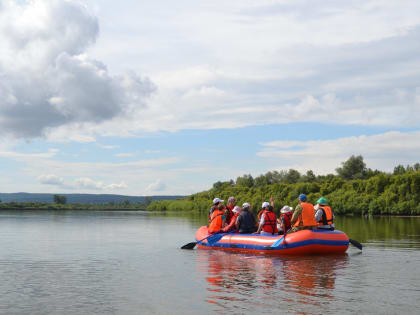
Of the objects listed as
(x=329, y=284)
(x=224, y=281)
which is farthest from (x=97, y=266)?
(x=329, y=284)

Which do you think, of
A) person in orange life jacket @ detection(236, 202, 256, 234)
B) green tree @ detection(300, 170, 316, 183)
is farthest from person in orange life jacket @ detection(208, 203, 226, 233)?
green tree @ detection(300, 170, 316, 183)

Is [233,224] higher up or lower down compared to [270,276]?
higher up

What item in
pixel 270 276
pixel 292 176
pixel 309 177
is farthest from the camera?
pixel 292 176

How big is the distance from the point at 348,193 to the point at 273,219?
64059 mm

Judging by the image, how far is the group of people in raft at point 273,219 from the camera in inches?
719

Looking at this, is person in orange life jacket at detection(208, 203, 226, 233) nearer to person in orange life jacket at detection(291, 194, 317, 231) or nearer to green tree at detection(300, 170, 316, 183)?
person in orange life jacket at detection(291, 194, 317, 231)

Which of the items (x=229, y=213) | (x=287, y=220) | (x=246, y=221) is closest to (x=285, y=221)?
(x=287, y=220)

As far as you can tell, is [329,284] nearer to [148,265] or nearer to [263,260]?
[263,260]

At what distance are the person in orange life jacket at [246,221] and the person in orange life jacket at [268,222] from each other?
69 cm

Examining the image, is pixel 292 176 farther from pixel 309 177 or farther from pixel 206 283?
pixel 206 283

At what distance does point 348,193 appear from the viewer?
3169 inches

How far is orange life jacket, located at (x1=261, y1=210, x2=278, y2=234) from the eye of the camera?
19281 millimetres

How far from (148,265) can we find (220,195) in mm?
104872

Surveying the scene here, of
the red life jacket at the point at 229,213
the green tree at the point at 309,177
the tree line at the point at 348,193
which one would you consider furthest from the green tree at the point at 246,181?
the red life jacket at the point at 229,213
